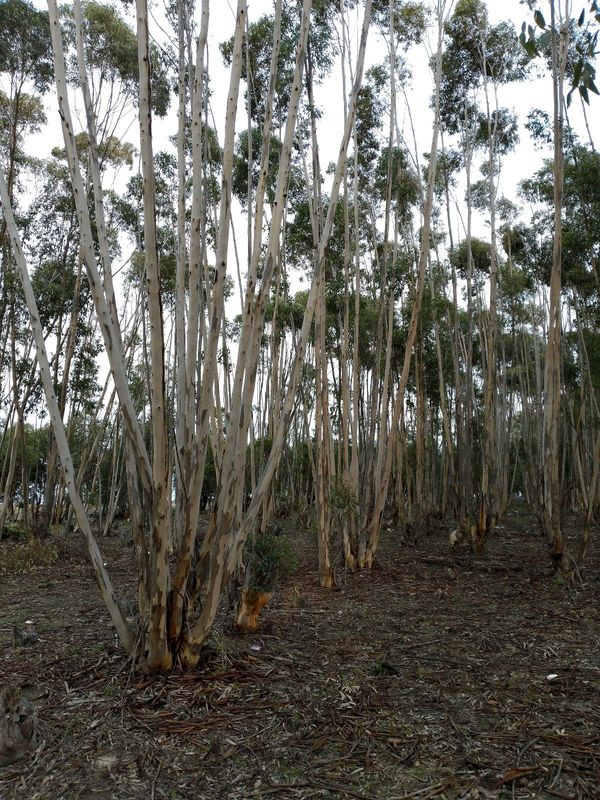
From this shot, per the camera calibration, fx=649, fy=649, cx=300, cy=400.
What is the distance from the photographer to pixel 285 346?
55.4 feet

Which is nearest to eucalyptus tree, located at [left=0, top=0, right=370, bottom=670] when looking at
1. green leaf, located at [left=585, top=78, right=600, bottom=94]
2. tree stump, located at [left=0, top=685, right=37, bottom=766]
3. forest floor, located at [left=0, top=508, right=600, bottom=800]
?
forest floor, located at [left=0, top=508, right=600, bottom=800]

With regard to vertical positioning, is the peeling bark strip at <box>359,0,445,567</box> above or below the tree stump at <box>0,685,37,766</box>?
above

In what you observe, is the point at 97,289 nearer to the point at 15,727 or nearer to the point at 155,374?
the point at 155,374

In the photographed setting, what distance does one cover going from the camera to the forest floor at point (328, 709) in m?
2.61

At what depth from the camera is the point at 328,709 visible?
3309 millimetres

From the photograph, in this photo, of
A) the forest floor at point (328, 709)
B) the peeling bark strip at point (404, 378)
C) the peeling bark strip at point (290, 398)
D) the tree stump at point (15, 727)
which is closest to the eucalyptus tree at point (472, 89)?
the peeling bark strip at point (404, 378)

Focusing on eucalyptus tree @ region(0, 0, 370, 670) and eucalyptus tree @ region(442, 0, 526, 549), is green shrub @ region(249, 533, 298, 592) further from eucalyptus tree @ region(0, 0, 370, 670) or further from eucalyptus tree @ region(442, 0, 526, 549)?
eucalyptus tree @ region(442, 0, 526, 549)

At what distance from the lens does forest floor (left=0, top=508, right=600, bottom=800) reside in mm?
2605

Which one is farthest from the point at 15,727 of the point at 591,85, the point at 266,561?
the point at 591,85

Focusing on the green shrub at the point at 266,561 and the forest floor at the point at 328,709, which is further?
the green shrub at the point at 266,561

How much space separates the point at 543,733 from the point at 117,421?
13.5m

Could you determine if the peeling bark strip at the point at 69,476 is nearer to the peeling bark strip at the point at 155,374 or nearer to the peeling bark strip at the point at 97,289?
the peeling bark strip at the point at 155,374

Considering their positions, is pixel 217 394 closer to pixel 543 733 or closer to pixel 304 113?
pixel 543 733

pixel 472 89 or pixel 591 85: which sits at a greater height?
pixel 472 89
